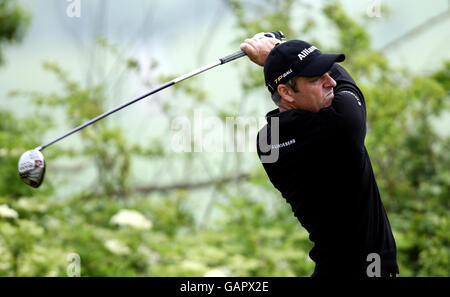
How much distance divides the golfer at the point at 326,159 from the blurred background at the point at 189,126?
2.26m

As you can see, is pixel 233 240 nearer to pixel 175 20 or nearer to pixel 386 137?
pixel 386 137

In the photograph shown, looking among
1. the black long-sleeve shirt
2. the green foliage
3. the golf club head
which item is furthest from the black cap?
the green foliage

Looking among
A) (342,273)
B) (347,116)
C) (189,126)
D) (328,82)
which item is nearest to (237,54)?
(328,82)

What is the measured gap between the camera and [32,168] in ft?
8.87

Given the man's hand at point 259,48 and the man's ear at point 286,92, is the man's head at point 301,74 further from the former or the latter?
the man's hand at point 259,48

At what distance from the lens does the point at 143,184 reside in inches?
254

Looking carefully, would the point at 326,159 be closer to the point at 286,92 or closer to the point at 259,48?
the point at 286,92

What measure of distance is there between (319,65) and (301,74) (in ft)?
0.24

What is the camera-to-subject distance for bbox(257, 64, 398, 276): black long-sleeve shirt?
6.29 feet

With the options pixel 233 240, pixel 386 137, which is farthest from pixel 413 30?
pixel 233 240

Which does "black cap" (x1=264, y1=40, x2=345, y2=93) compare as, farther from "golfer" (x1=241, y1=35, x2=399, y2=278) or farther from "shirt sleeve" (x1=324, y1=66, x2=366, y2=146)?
"shirt sleeve" (x1=324, y1=66, x2=366, y2=146)

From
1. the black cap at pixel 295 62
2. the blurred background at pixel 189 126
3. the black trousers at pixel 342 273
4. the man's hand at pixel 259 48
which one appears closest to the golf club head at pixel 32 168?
the man's hand at pixel 259 48
